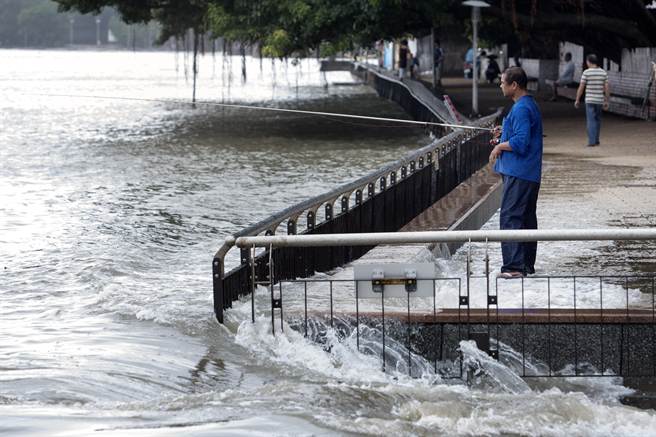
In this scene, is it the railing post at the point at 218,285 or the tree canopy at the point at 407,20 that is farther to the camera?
the tree canopy at the point at 407,20

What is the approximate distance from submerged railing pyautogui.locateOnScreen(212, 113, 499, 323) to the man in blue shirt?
1.62m

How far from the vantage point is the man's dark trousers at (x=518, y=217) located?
10.8 meters

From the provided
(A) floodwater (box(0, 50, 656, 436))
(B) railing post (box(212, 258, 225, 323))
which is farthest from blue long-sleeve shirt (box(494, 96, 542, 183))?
(B) railing post (box(212, 258, 225, 323))

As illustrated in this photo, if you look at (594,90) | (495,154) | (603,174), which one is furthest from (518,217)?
(594,90)

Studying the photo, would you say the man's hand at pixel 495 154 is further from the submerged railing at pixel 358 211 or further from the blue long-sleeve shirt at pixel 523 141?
the submerged railing at pixel 358 211

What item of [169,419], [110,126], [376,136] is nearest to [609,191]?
[169,419]

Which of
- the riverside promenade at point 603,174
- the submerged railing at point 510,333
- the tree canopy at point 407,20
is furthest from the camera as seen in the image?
the tree canopy at point 407,20

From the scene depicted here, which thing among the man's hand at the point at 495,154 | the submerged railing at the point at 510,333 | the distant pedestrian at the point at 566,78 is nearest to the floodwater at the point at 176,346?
the submerged railing at the point at 510,333

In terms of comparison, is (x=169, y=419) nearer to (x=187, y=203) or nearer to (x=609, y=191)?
(x=609, y=191)

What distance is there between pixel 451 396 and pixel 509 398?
1.14 feet

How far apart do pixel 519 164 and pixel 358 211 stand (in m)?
2.85

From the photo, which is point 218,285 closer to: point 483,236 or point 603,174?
point 483,236

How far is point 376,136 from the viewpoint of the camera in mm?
34094

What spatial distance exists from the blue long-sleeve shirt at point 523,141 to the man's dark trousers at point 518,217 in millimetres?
73
